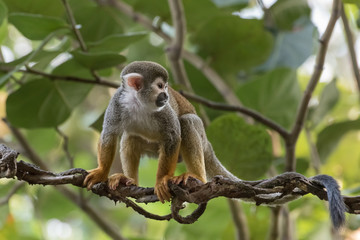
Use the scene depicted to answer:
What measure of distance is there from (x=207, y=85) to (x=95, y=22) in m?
0.69

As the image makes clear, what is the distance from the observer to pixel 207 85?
2838 mm

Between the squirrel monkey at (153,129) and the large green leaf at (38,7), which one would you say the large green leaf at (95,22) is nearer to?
the large green leaf at (38,7)

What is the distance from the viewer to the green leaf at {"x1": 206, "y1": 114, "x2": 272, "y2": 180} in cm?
201

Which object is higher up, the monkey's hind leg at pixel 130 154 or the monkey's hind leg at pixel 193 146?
the monkey's hind leg at pixel 193 146

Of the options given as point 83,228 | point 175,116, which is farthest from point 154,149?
point 83,228

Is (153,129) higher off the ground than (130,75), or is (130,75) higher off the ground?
(130,75)

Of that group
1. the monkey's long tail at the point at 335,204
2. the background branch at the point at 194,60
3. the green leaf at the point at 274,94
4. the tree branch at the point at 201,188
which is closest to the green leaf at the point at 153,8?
the background branch at the point at 194,60

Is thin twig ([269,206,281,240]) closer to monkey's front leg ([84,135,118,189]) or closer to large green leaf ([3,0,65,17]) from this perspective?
monkey's front leg ([84,135,118,189])

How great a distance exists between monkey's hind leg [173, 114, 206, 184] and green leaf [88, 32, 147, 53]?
0.41 m

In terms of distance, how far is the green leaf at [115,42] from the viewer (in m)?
2.05

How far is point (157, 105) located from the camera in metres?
1.77

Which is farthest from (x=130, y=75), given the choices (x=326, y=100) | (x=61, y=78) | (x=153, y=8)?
(x=326, y=100)

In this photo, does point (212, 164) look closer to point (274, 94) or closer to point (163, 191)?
point (163, 191)

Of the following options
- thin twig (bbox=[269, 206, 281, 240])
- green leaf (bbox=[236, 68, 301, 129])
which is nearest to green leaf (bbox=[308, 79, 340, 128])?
green leaf (bbox=[236, 68, 301, 129])
